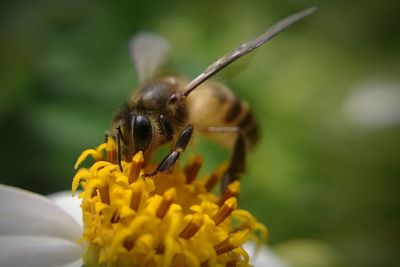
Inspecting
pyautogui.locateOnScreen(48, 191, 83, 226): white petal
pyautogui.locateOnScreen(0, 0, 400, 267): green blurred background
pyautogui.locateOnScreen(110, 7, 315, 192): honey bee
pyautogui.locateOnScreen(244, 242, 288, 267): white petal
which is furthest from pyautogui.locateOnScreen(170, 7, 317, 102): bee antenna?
pyautogui.locateOnScreen(0, 0, 400, 267): green blurred background

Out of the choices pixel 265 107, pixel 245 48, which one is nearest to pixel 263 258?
pixel 245 48

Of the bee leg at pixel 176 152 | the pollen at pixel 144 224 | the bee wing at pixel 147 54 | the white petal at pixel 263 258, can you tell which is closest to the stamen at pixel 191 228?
the pollen at pixel 144 224

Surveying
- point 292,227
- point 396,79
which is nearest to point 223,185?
point 292,227

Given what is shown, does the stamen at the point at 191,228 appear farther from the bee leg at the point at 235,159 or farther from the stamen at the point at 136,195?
the bee leg at the point at 235,159

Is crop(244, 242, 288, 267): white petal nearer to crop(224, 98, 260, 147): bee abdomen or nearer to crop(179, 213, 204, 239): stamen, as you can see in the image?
crop(224, 98, 260, 147): bee abdomen

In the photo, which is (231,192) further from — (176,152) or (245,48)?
(245,48)
